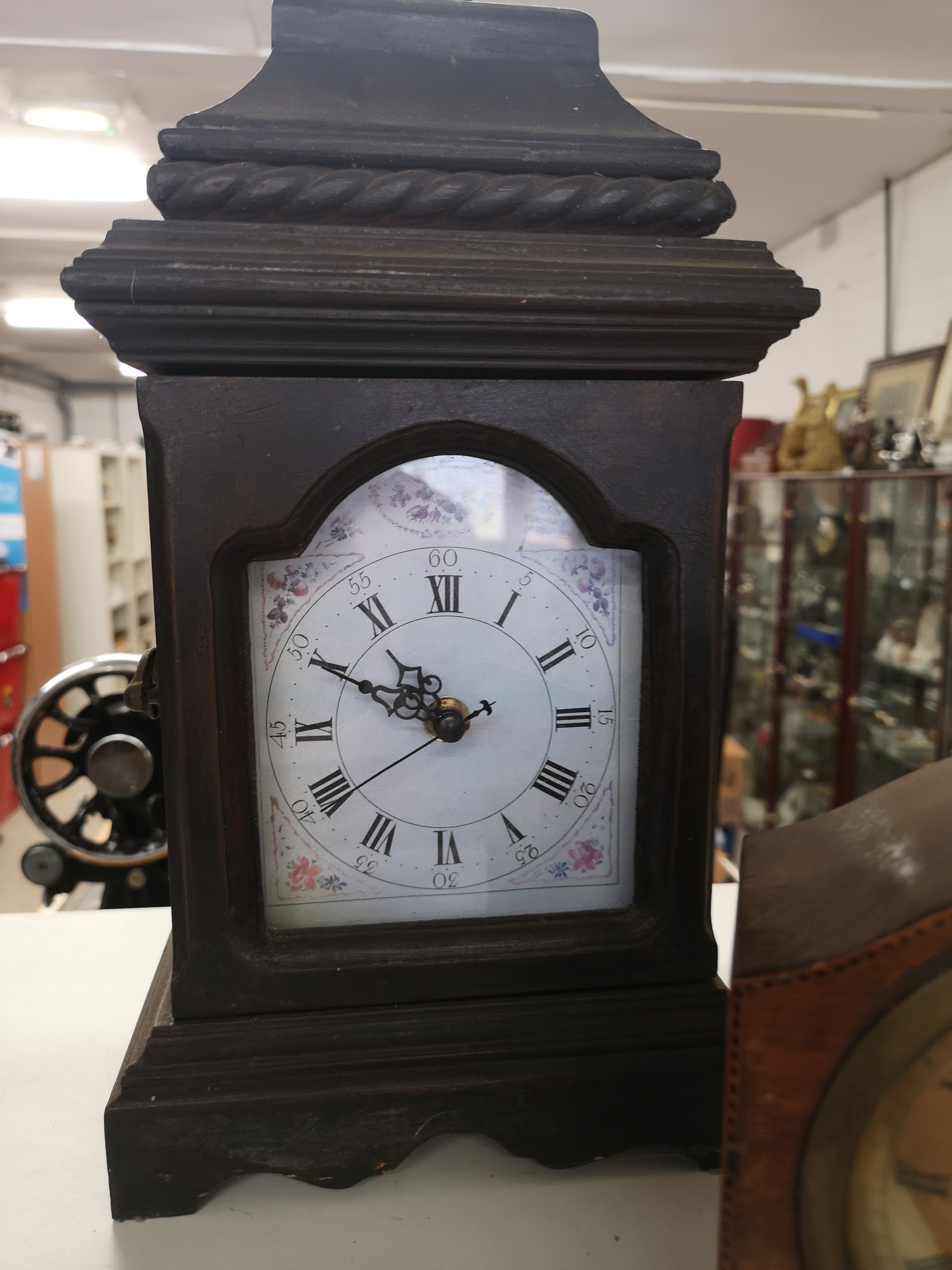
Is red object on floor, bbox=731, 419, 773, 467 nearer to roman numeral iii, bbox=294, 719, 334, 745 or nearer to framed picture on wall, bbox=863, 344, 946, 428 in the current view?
framed picture on wall, bbox=863, 344, 946, 428

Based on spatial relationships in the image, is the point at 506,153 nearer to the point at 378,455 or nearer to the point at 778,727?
the point at 378,455

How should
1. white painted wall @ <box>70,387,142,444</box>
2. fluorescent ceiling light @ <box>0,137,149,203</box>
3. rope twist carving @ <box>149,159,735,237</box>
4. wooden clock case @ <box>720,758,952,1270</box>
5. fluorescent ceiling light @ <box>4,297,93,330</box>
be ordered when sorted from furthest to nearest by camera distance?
1. white painted wall @ <box>70,387,142,444</box>
2. fluorescent ceiling light @ <box>4,297,93,330</box>
3. fluorescent ceiling light @ <box>0,137,149,203</box>
4. rope twist carving @ <box>149,159,735,237</box>
5. wooden clock case @ <box>720,758,952,1270</box>

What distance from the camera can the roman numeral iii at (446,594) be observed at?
591 mm

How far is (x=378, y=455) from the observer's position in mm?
556

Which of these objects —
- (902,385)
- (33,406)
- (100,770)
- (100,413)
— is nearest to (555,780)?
(100,770)

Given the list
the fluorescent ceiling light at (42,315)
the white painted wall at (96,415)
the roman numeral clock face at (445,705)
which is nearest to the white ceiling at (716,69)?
the roman numeral clock face at (445,705)

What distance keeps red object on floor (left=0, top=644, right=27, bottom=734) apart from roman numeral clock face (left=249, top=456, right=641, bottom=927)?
174 inches

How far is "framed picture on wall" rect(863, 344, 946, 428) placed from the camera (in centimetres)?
356

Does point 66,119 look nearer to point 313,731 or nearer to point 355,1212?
point 313,731

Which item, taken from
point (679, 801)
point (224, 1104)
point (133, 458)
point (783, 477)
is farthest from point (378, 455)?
A: point (133, 458)

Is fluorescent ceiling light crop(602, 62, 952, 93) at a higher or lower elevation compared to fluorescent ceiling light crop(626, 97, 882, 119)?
lower

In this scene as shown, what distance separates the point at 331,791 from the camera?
60 centimetres

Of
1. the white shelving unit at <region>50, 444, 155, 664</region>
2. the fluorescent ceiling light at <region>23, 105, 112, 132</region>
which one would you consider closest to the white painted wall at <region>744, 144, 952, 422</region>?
the fluorescent ceiling light at <region>23, 105, 112, 132</region>

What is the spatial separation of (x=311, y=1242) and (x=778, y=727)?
12.8ft
